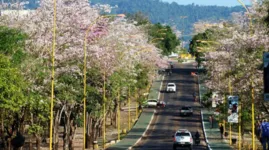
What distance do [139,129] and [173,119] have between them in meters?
13.4

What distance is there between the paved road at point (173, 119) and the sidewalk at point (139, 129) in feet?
2.34

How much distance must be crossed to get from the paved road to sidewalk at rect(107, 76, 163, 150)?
0.71 m

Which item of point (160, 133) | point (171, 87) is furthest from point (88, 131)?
point (171, 87)

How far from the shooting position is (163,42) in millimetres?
191125

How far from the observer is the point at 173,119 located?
323ft

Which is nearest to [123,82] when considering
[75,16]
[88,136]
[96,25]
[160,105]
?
[88,136]

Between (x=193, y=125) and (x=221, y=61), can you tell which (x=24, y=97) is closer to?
(x=221, y=61)

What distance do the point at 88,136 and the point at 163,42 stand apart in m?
125

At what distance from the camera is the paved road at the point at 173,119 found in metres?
69.6

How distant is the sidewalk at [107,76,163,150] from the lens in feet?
210

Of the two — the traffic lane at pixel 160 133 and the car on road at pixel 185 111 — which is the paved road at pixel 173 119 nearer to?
the traffic lane at pixel 160 133

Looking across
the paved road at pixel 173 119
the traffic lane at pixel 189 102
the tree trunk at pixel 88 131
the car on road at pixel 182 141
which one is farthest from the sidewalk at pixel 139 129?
the traffic lane at pixel 189 102

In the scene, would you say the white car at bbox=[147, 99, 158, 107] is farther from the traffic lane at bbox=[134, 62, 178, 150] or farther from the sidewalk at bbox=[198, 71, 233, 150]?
the sidewalk at bbox=[198, 71, 233, 150]

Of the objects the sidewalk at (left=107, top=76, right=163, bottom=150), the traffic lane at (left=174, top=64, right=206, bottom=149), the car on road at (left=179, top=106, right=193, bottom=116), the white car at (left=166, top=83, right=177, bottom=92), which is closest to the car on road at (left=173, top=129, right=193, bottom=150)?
the sidewalk at (left=107, top=76, right=163, bottom=150)
